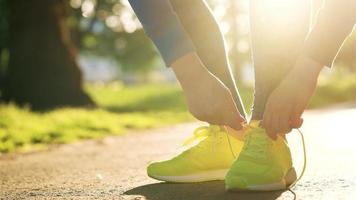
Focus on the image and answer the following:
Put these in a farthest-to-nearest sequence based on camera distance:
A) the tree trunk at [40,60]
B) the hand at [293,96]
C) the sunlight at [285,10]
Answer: the tree trunk at [40,60] < the sunlight at [285,10] < the hand at [293,96]

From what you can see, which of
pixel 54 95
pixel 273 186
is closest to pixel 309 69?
pixel 273 186

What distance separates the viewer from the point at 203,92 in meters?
2.05

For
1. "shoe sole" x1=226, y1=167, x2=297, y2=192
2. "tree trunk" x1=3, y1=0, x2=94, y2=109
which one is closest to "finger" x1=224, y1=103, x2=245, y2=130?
"shoe sole" x1=226, y1=167, x2=297, y2=192

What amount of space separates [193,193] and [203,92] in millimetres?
438

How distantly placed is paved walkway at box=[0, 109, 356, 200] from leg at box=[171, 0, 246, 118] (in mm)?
470

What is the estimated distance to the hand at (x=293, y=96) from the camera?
6.57 ft

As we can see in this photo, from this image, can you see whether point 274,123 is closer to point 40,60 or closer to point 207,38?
point 207,38

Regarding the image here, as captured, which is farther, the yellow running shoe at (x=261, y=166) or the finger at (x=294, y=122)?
the yellow running shoe at (x=261, y=166)

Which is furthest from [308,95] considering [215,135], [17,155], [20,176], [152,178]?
[17,155]

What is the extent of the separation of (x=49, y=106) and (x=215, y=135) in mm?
8536

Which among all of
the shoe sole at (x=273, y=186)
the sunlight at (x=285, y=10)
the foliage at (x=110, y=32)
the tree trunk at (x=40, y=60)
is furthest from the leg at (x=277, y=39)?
the foliage at (x=110, y=32)

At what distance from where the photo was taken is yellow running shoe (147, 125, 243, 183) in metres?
2.58

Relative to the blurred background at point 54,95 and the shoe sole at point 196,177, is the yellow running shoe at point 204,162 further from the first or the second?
the blurred background at point 54,95

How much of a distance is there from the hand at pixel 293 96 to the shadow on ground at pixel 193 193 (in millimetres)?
264
